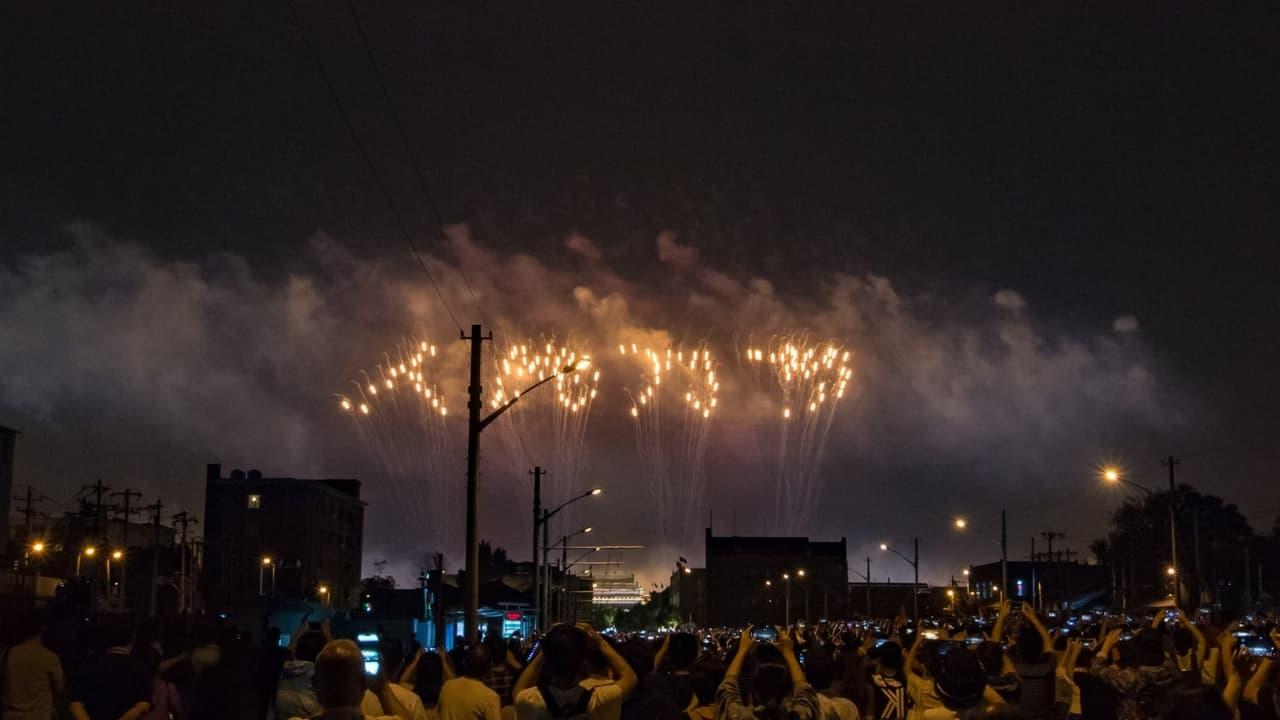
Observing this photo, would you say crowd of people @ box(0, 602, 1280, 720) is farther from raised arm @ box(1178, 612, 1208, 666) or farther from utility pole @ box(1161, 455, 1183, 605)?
utility pole @ box(1161, 455, 1183, 605)

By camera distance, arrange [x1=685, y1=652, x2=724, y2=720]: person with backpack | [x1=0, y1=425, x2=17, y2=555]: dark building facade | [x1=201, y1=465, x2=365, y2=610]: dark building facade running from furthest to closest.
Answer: [x1=201, y1=465, x2=365, y2=610]: dark building facade, [x1=0, y1=425, x2=17, y2=555]: dark building facade, [x1=685, y1=652, x2=724, y2=720]: person with backpack

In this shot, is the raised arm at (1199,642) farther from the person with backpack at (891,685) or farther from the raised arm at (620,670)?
the raised arm at (620,670)

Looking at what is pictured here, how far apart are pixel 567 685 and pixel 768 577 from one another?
17769 centimetres

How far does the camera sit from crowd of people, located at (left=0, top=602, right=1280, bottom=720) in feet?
20.9

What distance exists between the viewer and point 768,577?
181 meters

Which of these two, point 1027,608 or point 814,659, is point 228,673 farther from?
point 1027,608

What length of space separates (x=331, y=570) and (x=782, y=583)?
3186 inches

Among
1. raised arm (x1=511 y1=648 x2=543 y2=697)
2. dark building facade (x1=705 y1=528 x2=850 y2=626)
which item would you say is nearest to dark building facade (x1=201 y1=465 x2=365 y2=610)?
dark building facade (x1=705 y1=528 x2=850 y2=626)

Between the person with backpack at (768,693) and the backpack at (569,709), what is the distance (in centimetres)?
141

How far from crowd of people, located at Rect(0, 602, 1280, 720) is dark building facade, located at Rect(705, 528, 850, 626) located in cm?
16133

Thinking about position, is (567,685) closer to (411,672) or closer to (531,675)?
(531,675)

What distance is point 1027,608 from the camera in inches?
423

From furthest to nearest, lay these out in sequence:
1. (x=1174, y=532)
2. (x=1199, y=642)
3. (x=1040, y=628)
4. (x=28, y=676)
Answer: (x=1174, y=532), (x=1199, y=642), (x=1040, y=628), (x=28, y=676)

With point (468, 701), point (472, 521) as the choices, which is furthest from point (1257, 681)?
point (472, 521)
